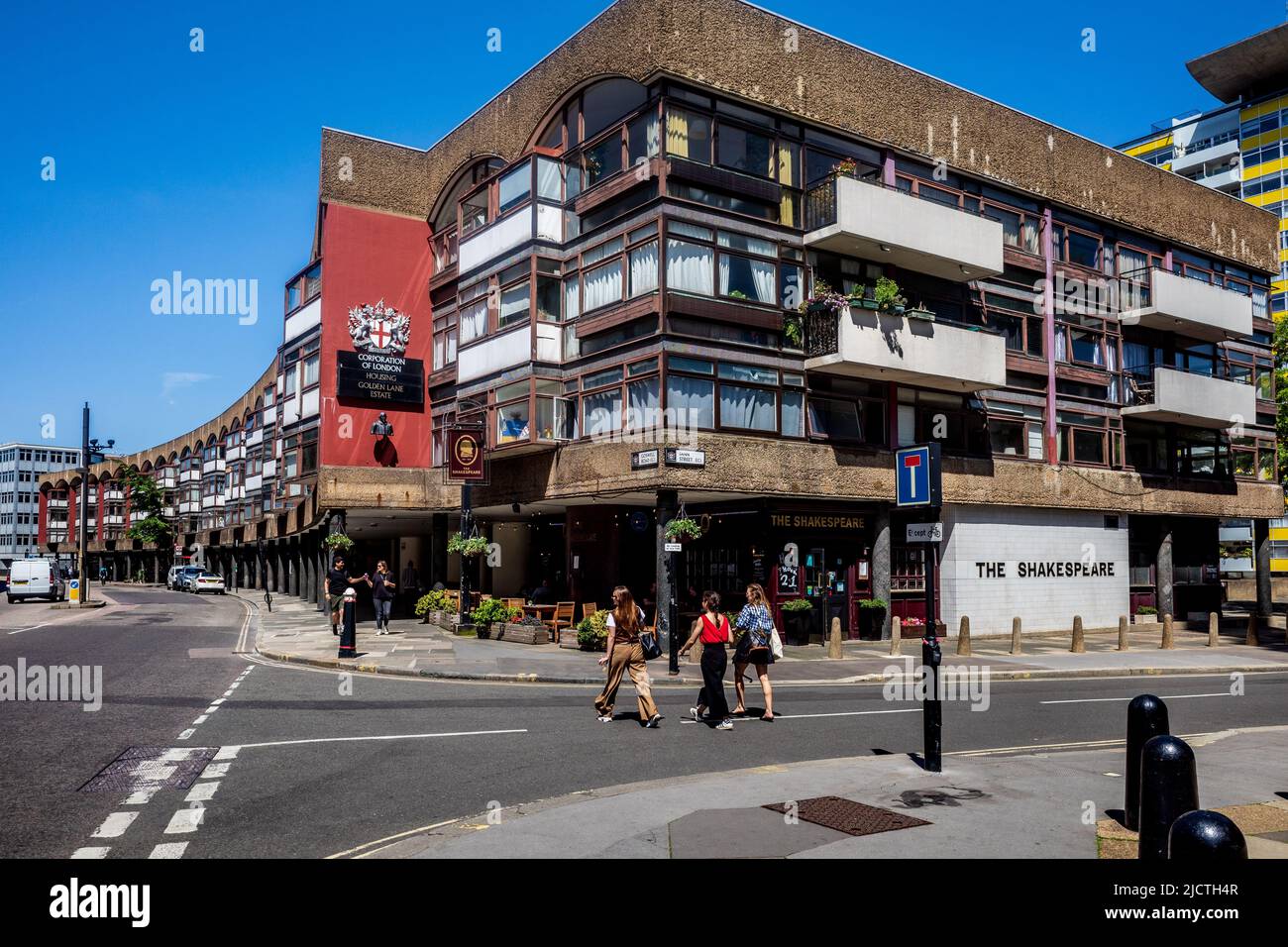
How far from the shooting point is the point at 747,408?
991 inches

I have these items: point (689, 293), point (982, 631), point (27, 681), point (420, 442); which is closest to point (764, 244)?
point (689, 293)

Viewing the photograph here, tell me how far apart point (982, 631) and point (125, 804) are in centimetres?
2664

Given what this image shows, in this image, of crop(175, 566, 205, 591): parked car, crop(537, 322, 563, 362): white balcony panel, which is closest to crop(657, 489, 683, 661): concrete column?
crop(537, 322, 563, 362): white balcony panel

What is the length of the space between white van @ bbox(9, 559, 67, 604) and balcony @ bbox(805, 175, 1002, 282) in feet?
133

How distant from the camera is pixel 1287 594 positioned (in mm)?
56406

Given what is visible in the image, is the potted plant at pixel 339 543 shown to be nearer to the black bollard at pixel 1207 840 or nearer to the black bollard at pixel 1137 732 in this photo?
the black bollard at pixel 1137 732

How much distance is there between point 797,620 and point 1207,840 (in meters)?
21.8

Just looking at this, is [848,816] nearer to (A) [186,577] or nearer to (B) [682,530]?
(B) [682,530]

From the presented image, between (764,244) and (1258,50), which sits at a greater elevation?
(1258,50)

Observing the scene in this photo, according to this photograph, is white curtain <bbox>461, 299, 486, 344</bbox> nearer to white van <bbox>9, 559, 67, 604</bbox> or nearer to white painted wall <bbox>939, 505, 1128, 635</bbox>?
white painted wall <bbox>939, 505, 1128, 635</bbox>

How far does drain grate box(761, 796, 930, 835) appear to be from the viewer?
23.6ft

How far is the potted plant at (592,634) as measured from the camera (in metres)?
22.8

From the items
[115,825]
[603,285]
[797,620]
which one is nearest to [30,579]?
[603,285]
